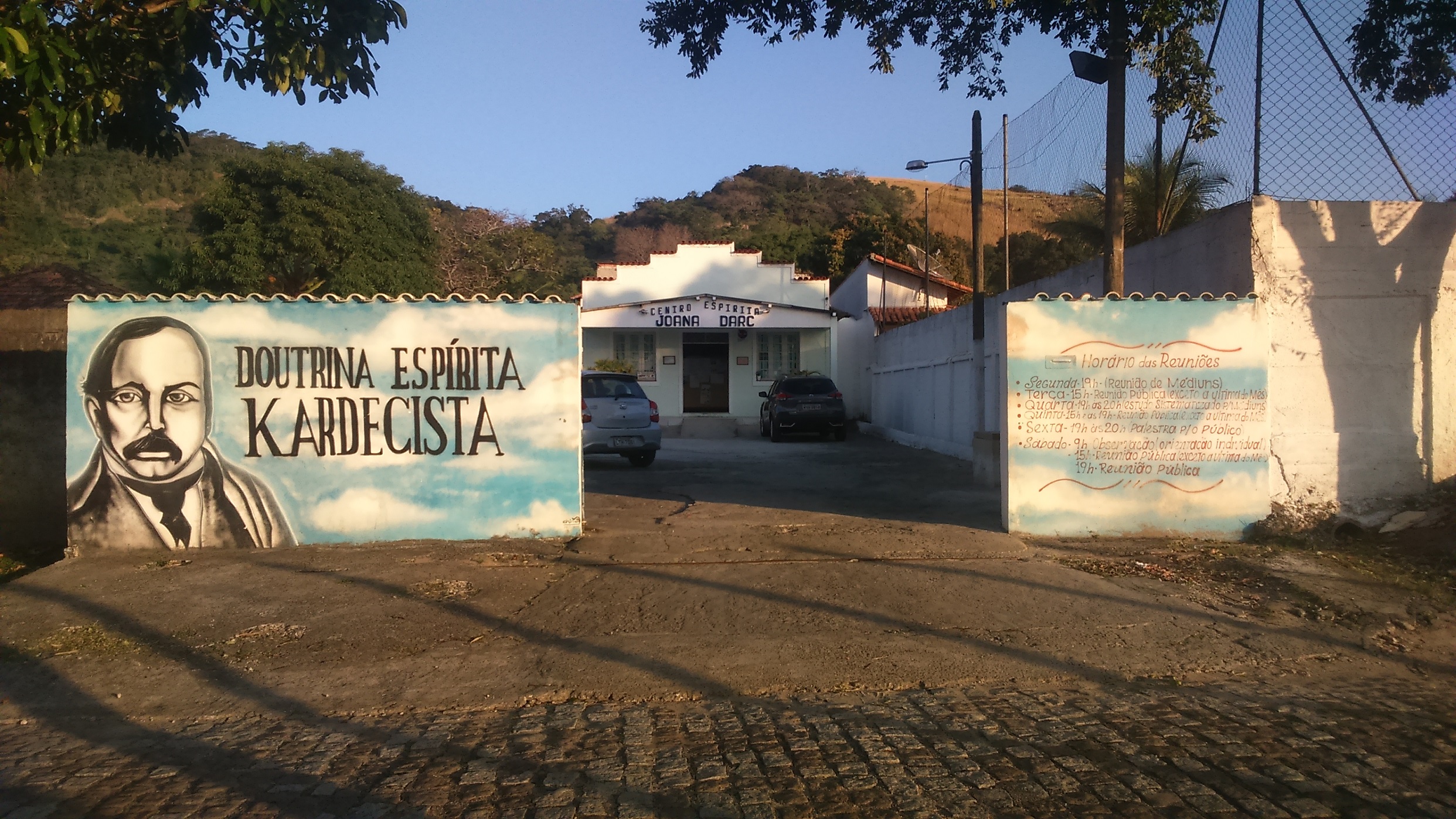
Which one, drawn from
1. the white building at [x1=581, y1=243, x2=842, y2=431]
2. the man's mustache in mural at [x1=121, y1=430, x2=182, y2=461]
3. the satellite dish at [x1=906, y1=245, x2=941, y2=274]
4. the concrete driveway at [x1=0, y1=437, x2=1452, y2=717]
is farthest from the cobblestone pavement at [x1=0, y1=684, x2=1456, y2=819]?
the satellite dish at [x1=906, y1=245, x2=941, y2=274]

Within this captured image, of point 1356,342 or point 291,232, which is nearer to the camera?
point 1356,342

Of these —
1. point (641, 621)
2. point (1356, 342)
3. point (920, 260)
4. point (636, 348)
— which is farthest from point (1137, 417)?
point (920, 260)

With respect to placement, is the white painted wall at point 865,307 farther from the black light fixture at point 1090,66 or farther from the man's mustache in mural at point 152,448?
the man's mustache in mural at point 152,448

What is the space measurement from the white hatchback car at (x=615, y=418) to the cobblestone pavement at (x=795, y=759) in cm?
901

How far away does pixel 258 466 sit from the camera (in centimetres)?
821

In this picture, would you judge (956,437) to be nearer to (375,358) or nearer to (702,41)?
(702,41)

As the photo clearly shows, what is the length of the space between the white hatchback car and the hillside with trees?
14.4 ft

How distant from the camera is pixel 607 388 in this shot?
13.9 m

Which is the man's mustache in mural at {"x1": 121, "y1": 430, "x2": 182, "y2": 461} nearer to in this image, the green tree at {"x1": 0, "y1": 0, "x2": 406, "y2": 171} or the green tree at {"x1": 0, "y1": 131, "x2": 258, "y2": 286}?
the green tree at {"x1": 0, "y1": 0, "x2": 406, "y2": 171}

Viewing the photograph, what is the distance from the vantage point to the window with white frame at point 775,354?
26.7 meters

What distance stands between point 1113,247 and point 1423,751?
5972mm

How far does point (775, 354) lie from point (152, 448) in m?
19.8

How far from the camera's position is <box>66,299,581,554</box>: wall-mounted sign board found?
317 inches

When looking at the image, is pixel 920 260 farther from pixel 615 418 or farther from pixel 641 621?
pixel 641 621
